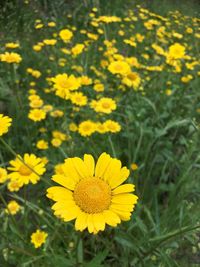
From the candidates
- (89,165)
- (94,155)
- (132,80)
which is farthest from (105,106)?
(89,165)

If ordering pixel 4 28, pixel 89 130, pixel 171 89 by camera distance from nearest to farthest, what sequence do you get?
1. pixel 89 130
2. pixel 171 89
3. pixel 4 28

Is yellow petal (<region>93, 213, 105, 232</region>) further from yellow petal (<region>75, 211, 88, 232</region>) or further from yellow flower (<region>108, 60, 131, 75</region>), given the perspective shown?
yellow flower (<region>108, 60, 131, 75</region>)

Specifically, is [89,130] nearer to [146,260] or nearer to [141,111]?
[141,111]

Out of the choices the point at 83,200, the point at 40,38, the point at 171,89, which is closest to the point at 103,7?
the point at 40,38

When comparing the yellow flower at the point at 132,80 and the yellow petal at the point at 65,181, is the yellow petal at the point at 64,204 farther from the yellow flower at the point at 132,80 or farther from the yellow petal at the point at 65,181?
the yellow flower at the point at 132,80

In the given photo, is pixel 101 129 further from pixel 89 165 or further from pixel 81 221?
pixel 81 221

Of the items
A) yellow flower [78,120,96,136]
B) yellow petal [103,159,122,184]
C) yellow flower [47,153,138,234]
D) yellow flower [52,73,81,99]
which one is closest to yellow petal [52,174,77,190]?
yellow flower [47,153,138,234]

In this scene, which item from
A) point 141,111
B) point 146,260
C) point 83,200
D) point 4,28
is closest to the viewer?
point 83,200
